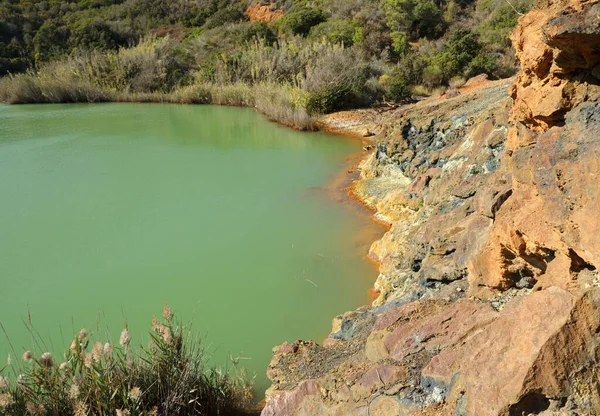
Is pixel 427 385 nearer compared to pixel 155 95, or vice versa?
pixel 427 385

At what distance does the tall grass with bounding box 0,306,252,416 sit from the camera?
215cm

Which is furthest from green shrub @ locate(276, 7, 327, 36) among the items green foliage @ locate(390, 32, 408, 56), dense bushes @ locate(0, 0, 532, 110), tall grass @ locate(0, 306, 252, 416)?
tall grass @ locate(0, 306, 252, 416)

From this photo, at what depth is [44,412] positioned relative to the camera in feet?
7.04

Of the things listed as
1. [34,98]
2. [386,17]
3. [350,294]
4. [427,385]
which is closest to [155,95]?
[34,98]

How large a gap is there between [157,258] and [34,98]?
14.2m

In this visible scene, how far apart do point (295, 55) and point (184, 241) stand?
37.5 ft

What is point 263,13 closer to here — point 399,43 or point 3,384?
point 399,43

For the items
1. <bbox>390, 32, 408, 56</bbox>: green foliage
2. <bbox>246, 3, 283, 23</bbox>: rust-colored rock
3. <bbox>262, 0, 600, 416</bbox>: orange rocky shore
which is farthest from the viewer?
<bbox>246, 3, 283, 23</bbox>: rust-colored rock

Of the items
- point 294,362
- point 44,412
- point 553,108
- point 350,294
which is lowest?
point 350,294

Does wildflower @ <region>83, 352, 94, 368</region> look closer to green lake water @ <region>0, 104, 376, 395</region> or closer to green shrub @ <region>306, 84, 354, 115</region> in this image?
green lake water @ <region>0, 104, 376, 395</region>

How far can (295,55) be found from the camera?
15.7 meters

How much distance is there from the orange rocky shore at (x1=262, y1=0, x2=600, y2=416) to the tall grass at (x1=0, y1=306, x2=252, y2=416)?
0.43 metres

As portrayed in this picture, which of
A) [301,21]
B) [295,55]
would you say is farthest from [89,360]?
[301,21]

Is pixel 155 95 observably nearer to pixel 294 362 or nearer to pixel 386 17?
pixel 386 17
